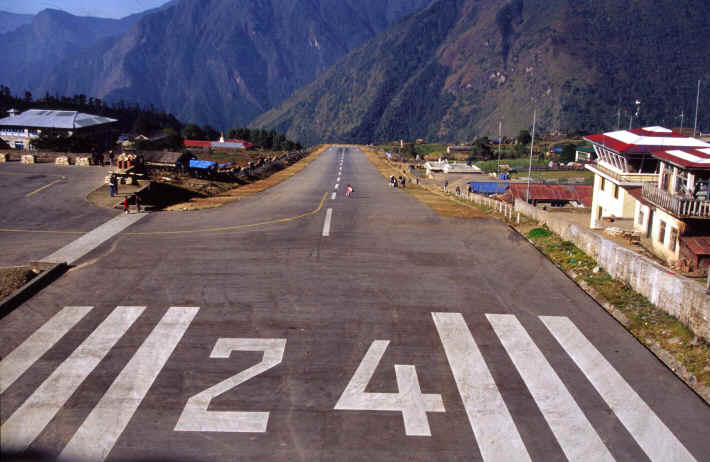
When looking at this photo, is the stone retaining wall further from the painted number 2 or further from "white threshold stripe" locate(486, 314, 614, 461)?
the painted number 2

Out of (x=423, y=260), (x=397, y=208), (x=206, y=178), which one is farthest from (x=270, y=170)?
(x=423, y=260)

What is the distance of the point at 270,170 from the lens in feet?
291

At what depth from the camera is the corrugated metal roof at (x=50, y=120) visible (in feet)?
514

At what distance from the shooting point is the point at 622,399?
13.0 m

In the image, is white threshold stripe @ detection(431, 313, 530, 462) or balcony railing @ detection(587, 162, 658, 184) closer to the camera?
white threshold stripe @ detection(431, 313, 530, 462)

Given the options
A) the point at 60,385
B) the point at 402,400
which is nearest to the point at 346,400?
the point at 402,400

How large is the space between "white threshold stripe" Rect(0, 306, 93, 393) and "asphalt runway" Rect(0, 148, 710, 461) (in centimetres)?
6

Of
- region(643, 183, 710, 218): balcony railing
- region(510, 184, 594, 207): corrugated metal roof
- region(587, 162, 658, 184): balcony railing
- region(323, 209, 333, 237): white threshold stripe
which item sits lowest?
region(510, 184, 594, 207): corrugated metal roof

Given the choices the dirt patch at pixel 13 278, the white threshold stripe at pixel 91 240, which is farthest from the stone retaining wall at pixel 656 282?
the white threshold stripe at pixel 91 240

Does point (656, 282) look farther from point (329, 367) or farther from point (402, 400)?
point (329, 367)

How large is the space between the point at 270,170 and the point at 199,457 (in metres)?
80.2

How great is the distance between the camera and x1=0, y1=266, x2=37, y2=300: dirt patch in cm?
1917

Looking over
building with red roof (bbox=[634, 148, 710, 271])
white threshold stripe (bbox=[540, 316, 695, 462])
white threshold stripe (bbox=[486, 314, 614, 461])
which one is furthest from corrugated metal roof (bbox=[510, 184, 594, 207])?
white threshold stripe (bbox=[486, 314, 614, 461])

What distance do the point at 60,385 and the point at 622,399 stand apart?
13474 mm
